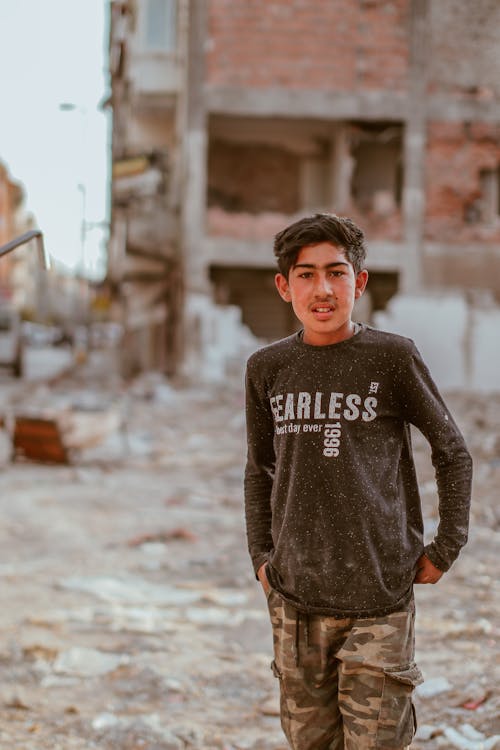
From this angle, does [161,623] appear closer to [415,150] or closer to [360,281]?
[360,281]

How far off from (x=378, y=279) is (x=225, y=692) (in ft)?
57.9

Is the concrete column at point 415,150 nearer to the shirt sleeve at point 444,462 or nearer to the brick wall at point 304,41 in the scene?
the brick wall at point 304,41

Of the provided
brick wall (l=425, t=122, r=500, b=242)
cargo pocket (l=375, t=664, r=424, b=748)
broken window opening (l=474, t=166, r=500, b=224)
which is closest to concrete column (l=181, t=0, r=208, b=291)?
brick wall (l=425, t=122, r=500, b=242)

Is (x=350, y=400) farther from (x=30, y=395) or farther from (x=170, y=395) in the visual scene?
(x=30, y=395)

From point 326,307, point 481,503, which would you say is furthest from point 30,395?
point 326,307

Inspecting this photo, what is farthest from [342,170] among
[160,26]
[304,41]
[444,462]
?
[444,462]

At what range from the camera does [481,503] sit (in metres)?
7.49

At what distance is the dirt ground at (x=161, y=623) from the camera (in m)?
3.33

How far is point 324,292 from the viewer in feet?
7.10

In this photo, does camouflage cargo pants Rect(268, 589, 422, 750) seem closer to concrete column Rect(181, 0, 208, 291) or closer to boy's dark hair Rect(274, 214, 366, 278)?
boy's dark hair Rect(274, 214, 366, 278)

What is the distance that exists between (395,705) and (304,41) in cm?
1913

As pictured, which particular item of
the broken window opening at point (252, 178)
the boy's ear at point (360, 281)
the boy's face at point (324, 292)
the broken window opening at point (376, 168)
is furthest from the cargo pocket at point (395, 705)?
the broken window opening at point (252, 178)

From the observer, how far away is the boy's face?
216cm

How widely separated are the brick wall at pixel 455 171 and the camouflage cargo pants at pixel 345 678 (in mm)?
18368
